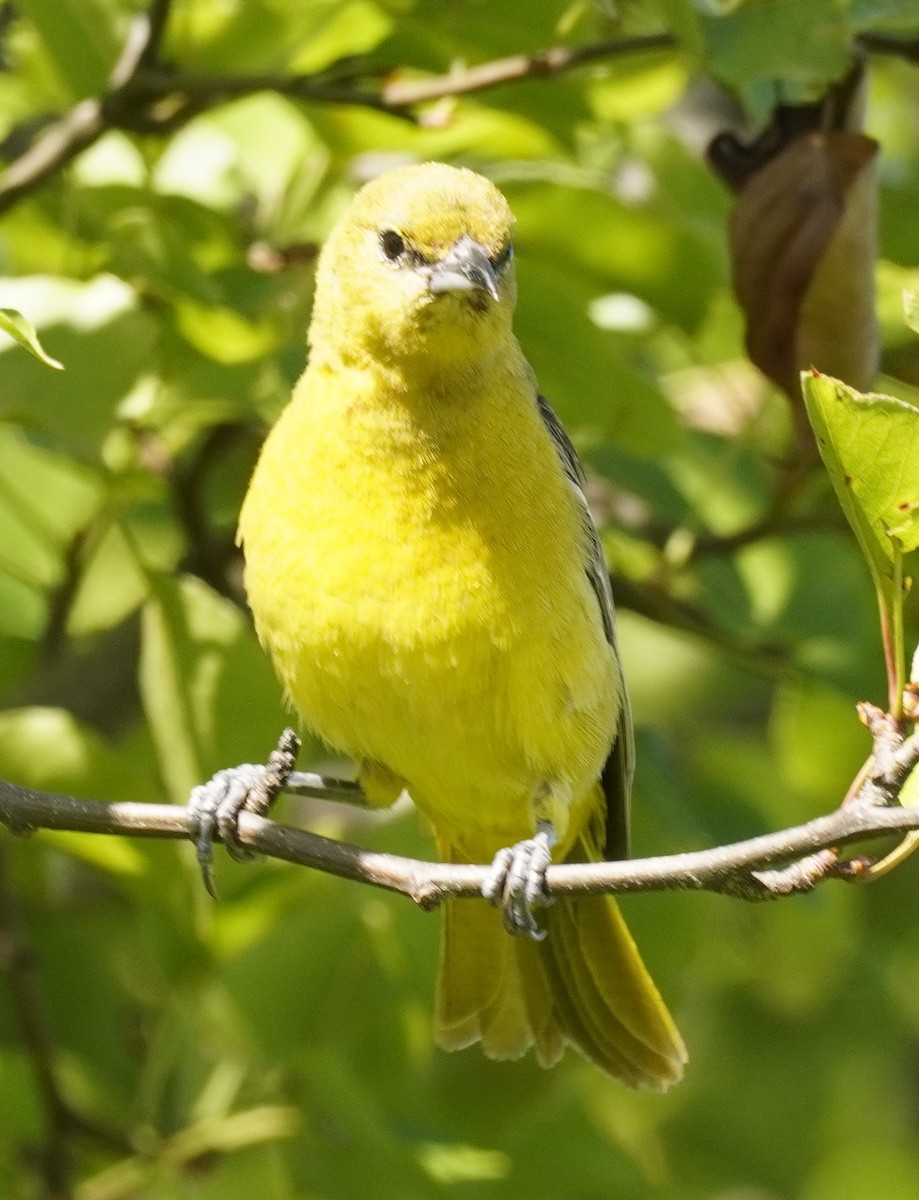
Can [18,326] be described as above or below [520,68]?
above

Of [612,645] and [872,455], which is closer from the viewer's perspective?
[872,455]

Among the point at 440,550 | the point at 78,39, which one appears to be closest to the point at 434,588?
the point at 440,550

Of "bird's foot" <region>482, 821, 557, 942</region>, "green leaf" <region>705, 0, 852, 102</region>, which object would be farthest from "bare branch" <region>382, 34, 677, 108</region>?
"bird's foot" <region>482, 821, 557, 942</region>

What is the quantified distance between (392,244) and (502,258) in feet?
0.68

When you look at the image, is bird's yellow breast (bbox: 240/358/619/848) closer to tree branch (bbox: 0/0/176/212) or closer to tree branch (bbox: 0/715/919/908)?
tree branch (bbox: 0/715/919/908)

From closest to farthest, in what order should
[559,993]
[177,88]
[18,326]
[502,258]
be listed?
[18,326] < [502,258] < [177,88] < [559,993]

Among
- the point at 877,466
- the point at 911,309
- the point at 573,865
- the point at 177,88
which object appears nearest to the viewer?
the point at 911,309

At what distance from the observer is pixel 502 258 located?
3277mm

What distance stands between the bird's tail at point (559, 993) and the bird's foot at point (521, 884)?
1.22 feet

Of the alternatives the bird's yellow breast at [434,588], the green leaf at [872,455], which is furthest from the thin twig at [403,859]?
the bird's yellow breast at [434,588]

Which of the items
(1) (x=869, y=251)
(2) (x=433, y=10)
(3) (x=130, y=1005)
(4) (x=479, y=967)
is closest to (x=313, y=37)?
(2) (x=433, y=10)

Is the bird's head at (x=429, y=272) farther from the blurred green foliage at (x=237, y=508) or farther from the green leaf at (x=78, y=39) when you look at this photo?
the green leaf at (x=78, y=39)

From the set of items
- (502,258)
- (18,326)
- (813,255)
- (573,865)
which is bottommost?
(573,865)

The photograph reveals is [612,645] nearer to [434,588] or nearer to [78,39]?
[434,588]
